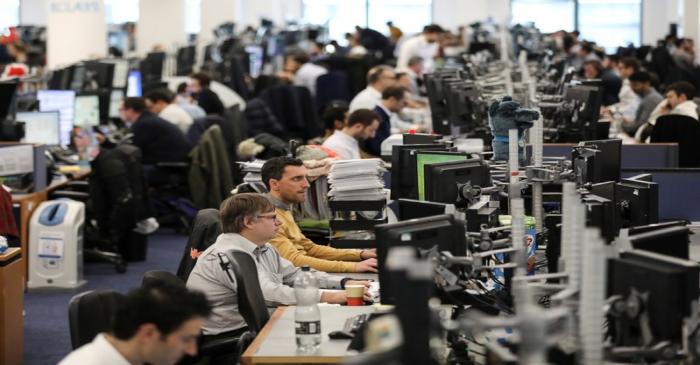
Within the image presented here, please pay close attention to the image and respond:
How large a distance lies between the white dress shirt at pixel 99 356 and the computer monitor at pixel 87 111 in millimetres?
7334

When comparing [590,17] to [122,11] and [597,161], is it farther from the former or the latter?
[597,161]

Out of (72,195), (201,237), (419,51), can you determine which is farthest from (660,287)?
(419,51)

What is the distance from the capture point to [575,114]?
24.1ft

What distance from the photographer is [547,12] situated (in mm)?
26125

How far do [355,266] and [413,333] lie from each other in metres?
2.62

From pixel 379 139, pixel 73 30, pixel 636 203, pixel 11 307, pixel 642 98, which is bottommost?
pixel 11 307

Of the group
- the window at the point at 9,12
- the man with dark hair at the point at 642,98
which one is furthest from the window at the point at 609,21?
the man with dark hair at the point at 642,98

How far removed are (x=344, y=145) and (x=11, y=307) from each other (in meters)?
2.61

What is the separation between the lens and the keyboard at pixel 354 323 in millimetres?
3928

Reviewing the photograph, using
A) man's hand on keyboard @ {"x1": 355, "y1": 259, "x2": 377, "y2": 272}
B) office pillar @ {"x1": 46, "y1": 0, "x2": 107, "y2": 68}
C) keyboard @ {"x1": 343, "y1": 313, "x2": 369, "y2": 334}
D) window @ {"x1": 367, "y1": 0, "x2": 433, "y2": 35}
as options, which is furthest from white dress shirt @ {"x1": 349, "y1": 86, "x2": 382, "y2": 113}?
window @ {"x1": 367, "y1": 0, "x2": 433, "y2": 35}

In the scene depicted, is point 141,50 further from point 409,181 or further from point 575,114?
point 409,181

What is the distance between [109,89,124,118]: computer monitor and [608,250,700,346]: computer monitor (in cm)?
867

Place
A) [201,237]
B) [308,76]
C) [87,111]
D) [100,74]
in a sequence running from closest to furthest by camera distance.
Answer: [201,237]
[87,111]
[100,74]
[308,76]

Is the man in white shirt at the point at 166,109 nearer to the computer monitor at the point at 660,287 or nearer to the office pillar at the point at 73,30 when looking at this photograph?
the office pillar at the point at 73,30
